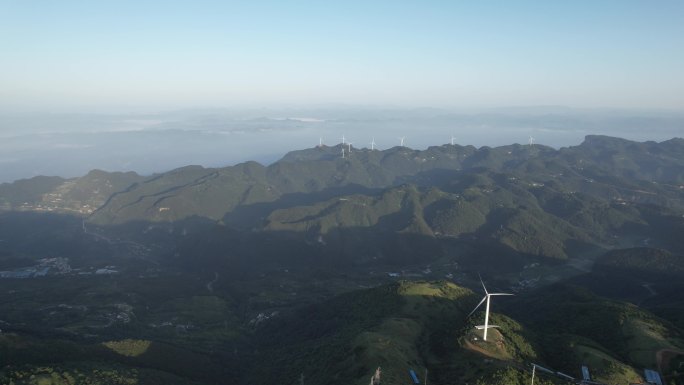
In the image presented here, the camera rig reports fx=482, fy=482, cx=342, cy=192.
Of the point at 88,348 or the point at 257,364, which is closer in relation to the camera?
the point at 88,348

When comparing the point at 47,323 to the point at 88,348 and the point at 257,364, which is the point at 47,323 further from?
the point at 257,364

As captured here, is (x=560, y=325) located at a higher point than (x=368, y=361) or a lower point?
lower

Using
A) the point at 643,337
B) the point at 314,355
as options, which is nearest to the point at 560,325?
the point at 643,337

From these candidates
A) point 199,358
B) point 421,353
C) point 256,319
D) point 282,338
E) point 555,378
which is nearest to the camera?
point 555,378

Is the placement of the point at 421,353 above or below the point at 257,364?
above

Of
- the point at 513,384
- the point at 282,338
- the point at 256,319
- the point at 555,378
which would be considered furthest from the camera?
the point at 256,319

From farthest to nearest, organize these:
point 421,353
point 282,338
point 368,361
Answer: point 282,338, point 421,353, point 368,361

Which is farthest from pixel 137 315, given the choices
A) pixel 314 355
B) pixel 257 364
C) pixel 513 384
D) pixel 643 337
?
pixel 643 337

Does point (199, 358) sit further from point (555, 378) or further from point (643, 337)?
point (643, 337)

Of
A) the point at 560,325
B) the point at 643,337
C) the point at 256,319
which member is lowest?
the point at 256,319
